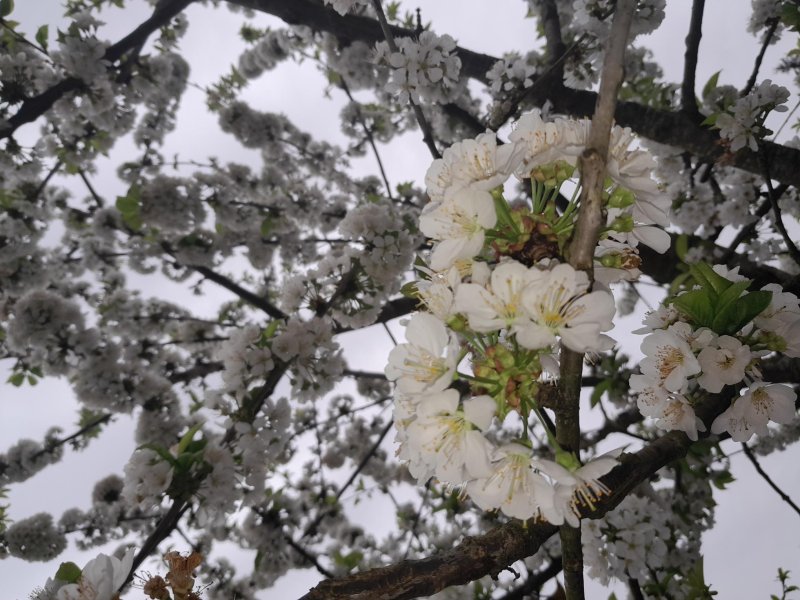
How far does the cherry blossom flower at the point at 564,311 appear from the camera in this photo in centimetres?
77

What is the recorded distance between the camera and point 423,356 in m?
0.96

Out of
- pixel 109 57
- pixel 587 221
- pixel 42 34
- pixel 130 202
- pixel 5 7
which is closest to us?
pixel 587 221

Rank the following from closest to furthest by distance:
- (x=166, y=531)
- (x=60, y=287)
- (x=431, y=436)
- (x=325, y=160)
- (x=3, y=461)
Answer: (x=431, y=436), (x=166, y=531), (x=3, y=461), (x=60, y=287), (x=325, y=160)

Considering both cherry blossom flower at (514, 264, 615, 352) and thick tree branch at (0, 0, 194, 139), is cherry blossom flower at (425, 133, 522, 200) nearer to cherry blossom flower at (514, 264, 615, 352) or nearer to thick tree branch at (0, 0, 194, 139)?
cherry blossom flower at (514, 264, 615, 352)

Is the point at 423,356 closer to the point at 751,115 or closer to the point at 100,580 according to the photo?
the point at 100,580

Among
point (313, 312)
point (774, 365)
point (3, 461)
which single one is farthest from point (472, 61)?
point (3, 461)

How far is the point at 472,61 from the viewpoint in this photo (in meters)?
3.46

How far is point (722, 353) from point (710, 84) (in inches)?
106

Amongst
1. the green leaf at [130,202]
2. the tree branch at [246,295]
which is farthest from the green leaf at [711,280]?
the green leaf at [130,202]

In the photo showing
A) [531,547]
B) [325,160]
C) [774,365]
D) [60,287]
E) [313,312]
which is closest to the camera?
[531,547]

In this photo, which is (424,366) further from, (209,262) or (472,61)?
(209,262)

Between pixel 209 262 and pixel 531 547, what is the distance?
171 inches

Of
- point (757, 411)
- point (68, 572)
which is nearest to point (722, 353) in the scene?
point (757, 411)

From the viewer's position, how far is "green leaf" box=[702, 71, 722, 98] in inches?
121
